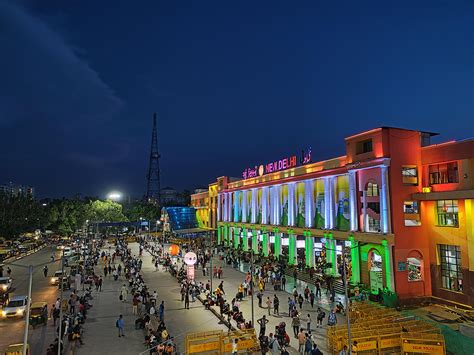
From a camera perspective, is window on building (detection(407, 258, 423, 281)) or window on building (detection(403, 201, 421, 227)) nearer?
window on building (detection(407, 258, 423, 281))

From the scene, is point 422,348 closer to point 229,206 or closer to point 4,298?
point 4,298

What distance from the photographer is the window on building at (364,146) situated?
122 feet

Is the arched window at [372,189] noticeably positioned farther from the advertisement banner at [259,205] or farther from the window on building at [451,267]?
the advertisement banner at [259,205]

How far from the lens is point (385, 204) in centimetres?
3397

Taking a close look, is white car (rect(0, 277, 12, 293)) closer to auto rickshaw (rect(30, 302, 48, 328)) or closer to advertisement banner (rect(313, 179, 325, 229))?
auto rickshaw (rect(30, 302, 48, 328))

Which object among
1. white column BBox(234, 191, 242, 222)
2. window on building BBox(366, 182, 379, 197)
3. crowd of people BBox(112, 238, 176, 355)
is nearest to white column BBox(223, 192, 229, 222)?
white column BBox(234, 191, 242, 222)

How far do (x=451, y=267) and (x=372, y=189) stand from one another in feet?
32.1

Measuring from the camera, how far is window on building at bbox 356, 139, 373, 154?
37.1 metres

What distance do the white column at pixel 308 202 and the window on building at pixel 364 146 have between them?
36.4ft

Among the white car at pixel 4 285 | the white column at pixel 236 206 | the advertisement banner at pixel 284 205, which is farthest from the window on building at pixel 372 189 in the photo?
the white column at pixel 236 206

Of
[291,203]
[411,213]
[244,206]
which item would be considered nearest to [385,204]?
[411,213]

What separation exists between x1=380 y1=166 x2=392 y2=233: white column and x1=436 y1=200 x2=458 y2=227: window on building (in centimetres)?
431

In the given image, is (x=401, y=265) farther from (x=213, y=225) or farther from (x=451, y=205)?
(x=213, y=225)

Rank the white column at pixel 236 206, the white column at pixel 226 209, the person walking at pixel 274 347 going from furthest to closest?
the white column at pixel 226 209 → the white column at pixel 236 206 → the person walking at pixel 274 347
